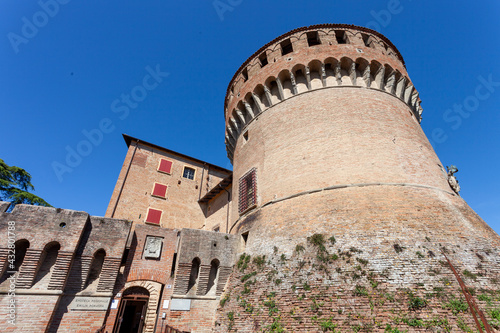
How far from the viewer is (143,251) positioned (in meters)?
9.69

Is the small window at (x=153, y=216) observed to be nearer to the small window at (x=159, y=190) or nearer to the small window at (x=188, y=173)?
the small window at (x=159, y=190)

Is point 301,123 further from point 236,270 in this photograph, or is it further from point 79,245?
point 79,245

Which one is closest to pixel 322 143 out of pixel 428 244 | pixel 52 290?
pixel 428 244

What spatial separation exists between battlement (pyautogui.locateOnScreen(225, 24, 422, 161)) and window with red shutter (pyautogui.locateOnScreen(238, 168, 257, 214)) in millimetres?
3393

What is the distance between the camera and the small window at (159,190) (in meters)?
18.0

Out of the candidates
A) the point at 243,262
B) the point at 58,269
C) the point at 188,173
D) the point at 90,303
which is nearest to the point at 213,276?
the point at 243,262

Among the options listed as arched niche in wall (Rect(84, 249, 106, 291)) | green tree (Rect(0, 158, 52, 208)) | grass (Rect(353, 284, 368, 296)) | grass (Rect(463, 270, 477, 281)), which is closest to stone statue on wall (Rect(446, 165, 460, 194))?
grass (Rect(463, 270, 477, 281))

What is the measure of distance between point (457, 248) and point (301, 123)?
689 centimetres

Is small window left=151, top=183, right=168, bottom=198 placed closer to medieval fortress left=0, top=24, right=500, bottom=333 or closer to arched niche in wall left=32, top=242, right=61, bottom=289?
medieval fortress left=0, top=24, right=500, bottom=333

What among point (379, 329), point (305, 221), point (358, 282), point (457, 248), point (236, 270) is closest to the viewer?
point (379, 329)

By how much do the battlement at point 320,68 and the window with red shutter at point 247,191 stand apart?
11.1 ft

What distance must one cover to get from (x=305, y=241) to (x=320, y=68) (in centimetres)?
842

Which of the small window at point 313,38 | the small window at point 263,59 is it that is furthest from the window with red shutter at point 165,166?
the small window at point 313,38

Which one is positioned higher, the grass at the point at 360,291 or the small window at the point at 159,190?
the small window at the point at 159,190
